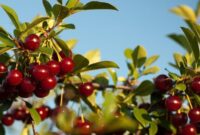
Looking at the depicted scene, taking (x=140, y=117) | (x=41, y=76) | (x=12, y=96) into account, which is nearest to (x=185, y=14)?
(x=41, y=76)

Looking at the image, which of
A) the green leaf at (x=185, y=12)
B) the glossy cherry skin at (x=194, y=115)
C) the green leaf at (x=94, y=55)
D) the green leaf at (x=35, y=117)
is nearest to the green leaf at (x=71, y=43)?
the green leaf at (x=94, y=55)

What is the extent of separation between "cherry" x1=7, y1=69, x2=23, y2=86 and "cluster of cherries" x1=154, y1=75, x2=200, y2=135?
816mm

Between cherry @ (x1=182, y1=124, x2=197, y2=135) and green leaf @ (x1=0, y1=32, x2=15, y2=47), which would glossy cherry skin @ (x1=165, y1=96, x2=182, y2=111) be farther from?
green leaf @ (x1=0, y1=32, x2=15, y2=47)

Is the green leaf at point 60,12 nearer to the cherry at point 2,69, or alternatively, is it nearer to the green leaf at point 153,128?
the cherry at point 2,69

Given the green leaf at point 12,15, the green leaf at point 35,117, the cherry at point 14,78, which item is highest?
the green leaf at point 12,15

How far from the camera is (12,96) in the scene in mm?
2303

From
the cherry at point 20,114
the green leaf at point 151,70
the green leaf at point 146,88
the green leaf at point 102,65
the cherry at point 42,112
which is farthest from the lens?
the green leaf at point 151,70

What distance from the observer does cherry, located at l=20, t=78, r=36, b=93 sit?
2022 millimetres

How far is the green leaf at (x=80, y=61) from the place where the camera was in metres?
2.25

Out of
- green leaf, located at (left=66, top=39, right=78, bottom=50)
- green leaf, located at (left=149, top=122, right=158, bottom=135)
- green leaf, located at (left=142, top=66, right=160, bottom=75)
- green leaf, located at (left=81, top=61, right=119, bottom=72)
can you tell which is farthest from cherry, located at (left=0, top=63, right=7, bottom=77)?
green leaf, located at (left=142, top=66, right=160, bottom=75)

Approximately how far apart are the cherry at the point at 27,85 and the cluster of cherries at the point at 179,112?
75cm

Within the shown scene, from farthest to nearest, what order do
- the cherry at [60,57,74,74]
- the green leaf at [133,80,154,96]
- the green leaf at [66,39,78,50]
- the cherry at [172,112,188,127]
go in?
the green leaf at [66,39,78,50] → the green leaf at [133,80,154,96] → the cherry at [172,112,188,127] → the cherry at [60,57,74,74]

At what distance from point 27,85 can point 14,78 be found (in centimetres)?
7

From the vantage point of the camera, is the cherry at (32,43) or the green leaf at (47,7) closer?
the cherry at (32,43)
